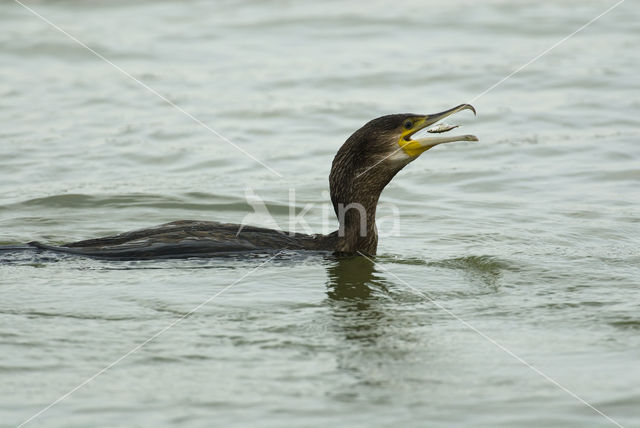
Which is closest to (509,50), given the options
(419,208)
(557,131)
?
(557,131)

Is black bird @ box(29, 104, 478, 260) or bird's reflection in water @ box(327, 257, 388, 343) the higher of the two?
black bird @ box(29, 104, 478, 260)

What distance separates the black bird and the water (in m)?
0.16

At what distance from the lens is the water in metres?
5.89

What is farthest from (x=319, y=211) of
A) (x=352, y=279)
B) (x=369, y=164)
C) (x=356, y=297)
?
(x=356, y=297)

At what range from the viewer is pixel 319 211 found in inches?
428

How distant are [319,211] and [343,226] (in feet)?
7.17

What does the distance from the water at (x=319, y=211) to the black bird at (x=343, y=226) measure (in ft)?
0.51

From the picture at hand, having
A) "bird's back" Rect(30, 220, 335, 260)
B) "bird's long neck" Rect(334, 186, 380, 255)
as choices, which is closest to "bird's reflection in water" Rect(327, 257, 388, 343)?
"bird's long neck" Rect(334, 186, 380, 255)

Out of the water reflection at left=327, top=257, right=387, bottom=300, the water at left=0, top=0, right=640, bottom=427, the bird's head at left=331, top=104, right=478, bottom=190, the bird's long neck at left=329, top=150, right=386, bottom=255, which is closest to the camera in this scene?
the water at left=0, top=0, right=640, bottom=427

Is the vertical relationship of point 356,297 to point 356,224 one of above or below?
below

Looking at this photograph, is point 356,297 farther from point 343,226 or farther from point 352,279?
point 343,226

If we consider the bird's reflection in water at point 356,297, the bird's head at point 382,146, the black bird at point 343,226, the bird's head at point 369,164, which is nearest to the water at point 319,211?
the bird's reflection in water at point 356,297

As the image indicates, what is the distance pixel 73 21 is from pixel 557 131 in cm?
1030

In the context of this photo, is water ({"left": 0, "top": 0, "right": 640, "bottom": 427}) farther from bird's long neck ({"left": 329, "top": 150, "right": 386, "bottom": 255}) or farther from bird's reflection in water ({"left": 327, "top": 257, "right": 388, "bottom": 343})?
bird's long neck ({"left": 329, "top": 150, "right": 386, "bottom": 255})
